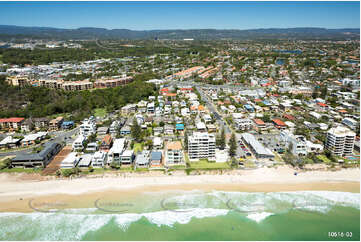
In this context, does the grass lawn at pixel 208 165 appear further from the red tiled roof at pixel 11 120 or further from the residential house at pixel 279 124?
the red tiled roof at pixel 11 120

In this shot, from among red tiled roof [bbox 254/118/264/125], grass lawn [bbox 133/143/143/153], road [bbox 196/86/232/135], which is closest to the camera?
grass lawn [bbox 133/143/143/153]

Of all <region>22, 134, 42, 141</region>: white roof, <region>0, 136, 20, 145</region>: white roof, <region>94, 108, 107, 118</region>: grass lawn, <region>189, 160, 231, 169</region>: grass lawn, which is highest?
<region>94, 108, 107, 118</region>: grass lawn

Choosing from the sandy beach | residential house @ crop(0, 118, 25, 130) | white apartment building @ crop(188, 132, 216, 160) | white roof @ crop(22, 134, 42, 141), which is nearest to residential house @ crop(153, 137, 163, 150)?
white apartment building @ crop(188, 132, 216, 160)

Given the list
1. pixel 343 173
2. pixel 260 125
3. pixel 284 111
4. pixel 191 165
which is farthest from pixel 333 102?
pixel 191 165

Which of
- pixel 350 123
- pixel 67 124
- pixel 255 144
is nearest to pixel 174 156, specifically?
pixel 255 144

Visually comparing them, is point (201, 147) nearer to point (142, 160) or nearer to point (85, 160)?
point (142, 160)

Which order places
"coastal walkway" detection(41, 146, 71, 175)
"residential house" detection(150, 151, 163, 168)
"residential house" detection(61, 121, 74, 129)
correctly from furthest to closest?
"residential house" detection(61, 121, 74, 129) → "residential house" detection(150, 151, 163, 168) → "coastal walkway" detection(41, 146, 71, 175)

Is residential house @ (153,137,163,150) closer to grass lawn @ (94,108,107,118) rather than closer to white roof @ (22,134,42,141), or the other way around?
white roof @ (22,134,42,141)
